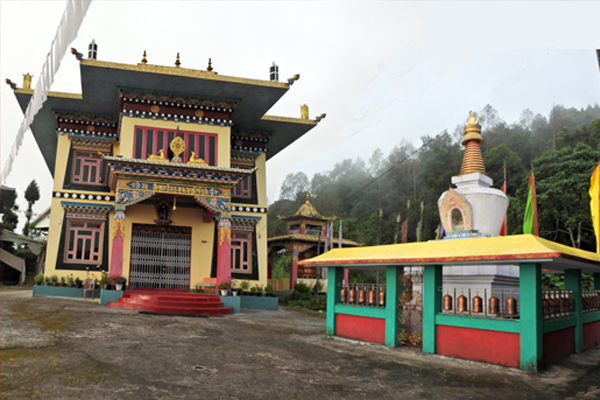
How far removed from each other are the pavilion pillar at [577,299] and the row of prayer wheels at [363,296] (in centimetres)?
402

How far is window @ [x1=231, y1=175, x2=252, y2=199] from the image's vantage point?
21047mm

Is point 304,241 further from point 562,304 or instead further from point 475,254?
point 475,254

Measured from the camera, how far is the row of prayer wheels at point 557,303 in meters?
8.51

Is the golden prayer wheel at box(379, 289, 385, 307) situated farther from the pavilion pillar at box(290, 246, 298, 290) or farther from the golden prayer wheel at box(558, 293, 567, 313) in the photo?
the pavilion pillar at box(290, 246, 298, 290)

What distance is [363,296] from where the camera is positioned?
10.5 metres

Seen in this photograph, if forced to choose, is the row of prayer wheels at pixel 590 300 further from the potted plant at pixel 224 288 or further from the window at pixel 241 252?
the window at pixel 241 252

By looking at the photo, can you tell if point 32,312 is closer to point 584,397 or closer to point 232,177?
point 232,177

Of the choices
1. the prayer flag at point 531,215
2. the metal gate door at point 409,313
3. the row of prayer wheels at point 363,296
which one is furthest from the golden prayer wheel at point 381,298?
the prayer flag at point 531,215

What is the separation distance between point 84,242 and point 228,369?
14.1 meters

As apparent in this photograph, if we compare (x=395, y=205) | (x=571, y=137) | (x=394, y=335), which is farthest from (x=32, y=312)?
(x=395, y=205)

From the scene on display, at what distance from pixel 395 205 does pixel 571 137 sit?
77.8 ft

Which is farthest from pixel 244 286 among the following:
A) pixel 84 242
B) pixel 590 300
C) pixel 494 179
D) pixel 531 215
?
pixel 494 179

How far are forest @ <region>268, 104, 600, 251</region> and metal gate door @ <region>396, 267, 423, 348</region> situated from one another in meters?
5.76

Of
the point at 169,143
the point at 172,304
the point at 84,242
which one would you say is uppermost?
the point at 169,143
